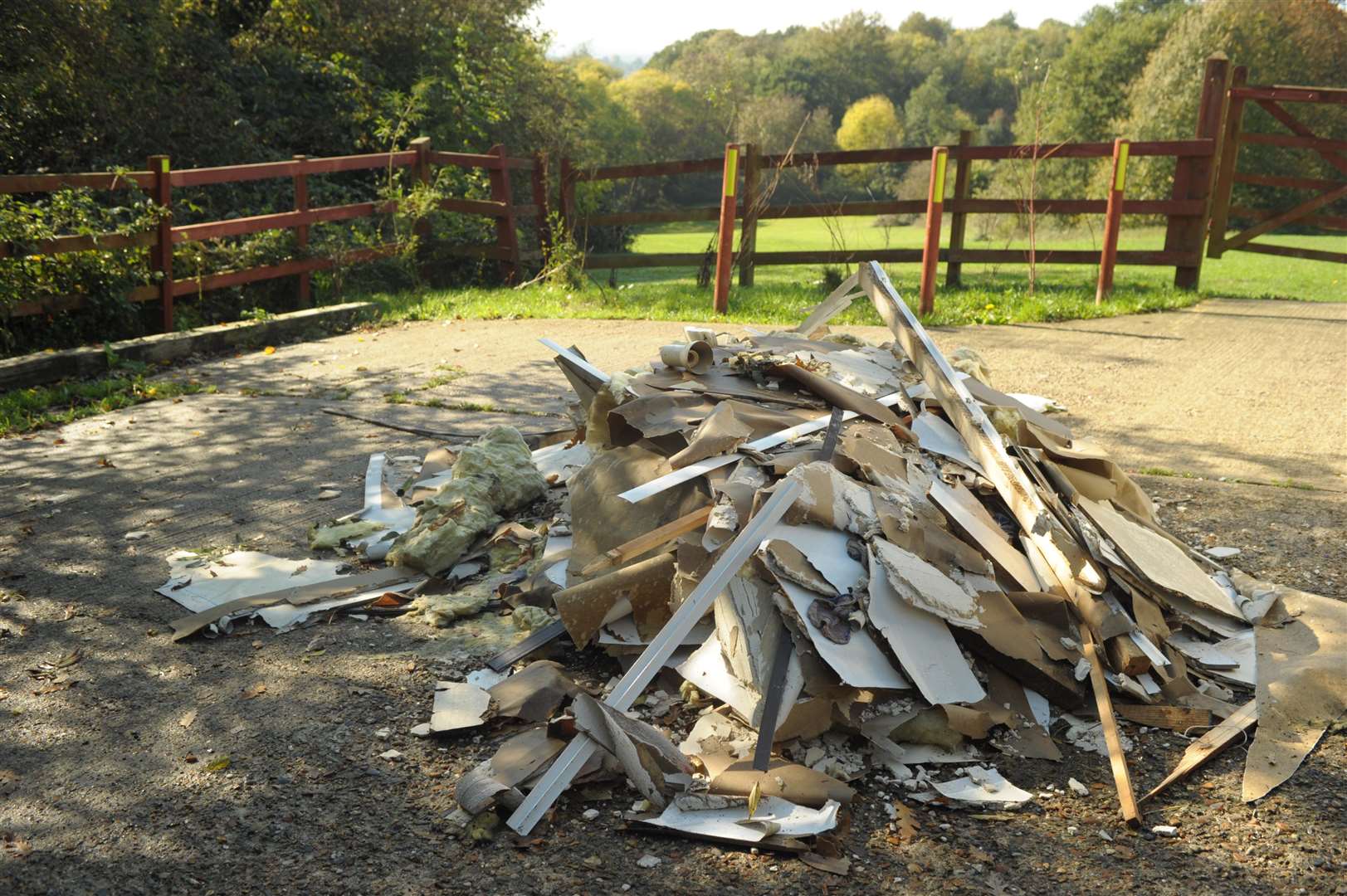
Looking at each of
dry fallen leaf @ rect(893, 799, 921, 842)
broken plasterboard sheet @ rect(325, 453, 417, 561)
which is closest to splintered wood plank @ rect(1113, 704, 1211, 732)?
dry fallen leaf @ rect(893, 799, 921, 842)

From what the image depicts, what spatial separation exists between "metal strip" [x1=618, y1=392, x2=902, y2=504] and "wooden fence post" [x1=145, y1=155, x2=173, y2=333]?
6924 mm

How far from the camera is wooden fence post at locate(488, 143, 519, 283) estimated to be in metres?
12.7

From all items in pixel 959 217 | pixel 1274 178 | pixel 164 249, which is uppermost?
pixel 1274 178

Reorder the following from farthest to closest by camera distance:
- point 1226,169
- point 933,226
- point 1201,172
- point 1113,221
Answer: point 1226,169
point 1201,172
point 1113,221
point 933,226

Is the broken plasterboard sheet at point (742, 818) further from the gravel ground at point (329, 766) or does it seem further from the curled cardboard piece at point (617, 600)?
the curled cardboard piece at point (617, 600)

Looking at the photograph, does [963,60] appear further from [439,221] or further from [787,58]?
[439,221]

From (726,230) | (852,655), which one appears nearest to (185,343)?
(726,230)

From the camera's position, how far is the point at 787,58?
1464 inches

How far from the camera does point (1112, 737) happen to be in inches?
127

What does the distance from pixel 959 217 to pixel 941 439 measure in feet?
27.2

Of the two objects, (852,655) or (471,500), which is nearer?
(852,655)

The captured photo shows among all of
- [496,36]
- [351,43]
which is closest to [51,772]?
[351,43]

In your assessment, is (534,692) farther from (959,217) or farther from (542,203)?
(542,203)

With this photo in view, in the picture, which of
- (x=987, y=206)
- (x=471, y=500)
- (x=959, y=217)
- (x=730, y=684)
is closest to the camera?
(x=730, y=684)
